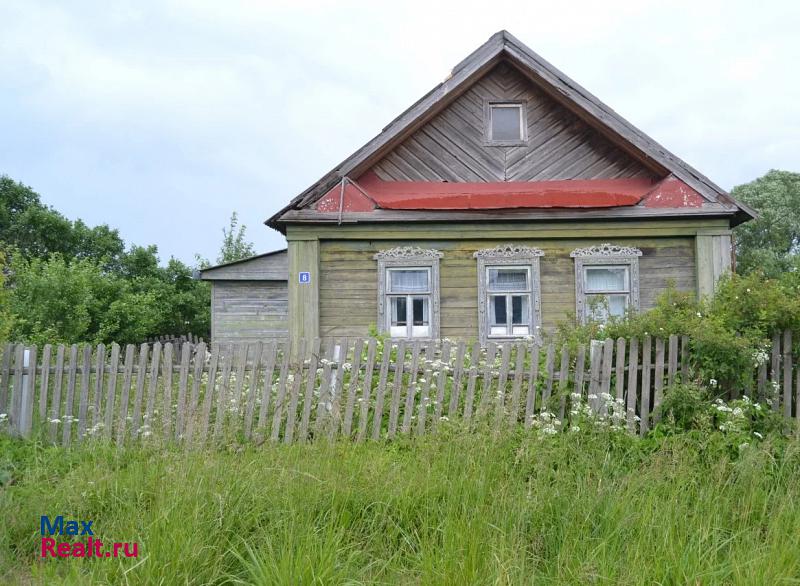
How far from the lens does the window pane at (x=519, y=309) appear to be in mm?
9328

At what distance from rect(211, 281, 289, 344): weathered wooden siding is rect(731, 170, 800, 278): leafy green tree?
80.6 ft

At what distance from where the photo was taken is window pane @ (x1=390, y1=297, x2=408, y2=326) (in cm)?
935

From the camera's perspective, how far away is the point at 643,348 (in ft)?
17.4

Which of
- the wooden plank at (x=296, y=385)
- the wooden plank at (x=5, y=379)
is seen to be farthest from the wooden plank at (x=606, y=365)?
the wooden plank at (x=5, y=379)

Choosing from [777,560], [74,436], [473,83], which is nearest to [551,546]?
[777,560]

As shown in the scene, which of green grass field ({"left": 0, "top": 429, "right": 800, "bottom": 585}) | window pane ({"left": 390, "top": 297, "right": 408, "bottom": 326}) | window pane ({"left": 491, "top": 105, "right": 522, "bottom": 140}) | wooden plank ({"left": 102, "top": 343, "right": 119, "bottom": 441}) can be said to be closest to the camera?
green grass field ({"left": 0, "top": 429, "right": 800, "bottom": 585})

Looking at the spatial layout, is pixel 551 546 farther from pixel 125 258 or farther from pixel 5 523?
pixel 125 258

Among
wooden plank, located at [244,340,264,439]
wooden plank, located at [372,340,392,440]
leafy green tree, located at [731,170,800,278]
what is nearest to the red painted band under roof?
wooden plank, located at [244,340,264,439]

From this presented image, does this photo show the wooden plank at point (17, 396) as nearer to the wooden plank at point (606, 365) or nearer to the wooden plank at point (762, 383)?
the wooden plank at point (606, 365)

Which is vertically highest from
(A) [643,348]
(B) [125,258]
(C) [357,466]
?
(B) [125,258]

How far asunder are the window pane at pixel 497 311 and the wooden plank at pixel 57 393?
6101 millimetres

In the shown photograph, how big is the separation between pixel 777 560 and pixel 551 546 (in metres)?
1.06

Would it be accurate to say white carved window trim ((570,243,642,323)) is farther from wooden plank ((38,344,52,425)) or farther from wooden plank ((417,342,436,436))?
wooden plank ((38,344,52,425))

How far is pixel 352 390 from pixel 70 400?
2.99m
